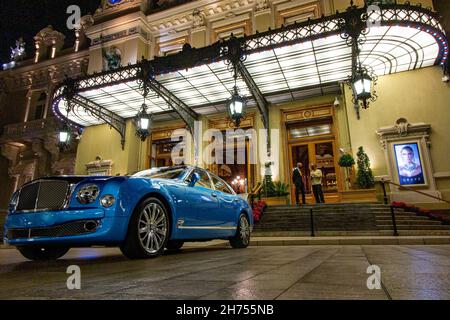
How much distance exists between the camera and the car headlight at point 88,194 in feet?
11.3

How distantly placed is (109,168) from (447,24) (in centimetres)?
1974

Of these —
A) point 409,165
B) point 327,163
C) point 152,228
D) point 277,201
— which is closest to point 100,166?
point 277,201

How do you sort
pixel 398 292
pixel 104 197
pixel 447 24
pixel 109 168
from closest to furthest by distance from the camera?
pixel 398 292 → pixel 104 197 → pixel 447 24 → pixel 109 168

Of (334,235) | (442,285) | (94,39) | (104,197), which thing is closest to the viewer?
(442,285)

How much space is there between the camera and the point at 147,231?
149 inches

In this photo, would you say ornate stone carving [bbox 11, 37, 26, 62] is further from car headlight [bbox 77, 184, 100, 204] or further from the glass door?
car headlight [bbox 77, 184, 100, 204]

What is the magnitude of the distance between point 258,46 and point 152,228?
9.17 metres

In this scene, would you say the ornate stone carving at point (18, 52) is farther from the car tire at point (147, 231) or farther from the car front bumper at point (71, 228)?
the car tire at point (147, 231)

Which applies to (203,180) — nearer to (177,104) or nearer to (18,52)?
(177,104)

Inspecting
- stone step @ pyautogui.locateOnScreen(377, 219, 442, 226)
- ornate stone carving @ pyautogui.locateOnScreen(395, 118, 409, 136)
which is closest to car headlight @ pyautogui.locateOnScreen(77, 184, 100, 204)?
stone step @ pyautogui.locateOnScreen(377, 219, 442, 226)

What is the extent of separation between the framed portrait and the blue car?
11812mm

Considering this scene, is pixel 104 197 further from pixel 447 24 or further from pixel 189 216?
pixel 447 24

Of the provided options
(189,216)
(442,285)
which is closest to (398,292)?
(442,285)
